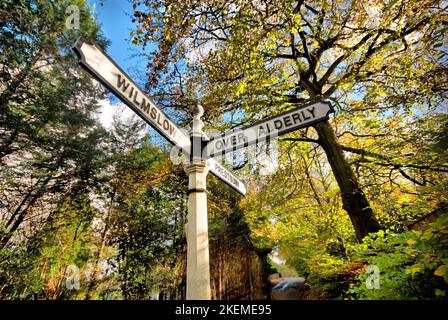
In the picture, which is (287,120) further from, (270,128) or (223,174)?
(223,174)

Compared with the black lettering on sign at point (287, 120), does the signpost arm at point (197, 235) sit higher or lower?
lower

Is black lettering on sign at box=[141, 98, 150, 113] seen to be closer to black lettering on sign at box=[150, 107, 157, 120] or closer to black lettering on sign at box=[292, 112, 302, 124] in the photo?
black lettering on sign at box=[150, 107, 157, 120]

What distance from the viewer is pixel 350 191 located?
16.7ft

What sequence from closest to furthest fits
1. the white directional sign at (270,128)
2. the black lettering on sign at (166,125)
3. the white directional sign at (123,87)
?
the white directional sign at (123,87) < the black lettering on sign at (166,125) < the white directional sign at (270,128)

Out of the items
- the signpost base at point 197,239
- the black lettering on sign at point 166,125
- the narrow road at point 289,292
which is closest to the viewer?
the signpost base at point 197,239

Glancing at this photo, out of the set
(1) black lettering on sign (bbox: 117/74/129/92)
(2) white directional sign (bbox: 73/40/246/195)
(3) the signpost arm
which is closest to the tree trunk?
(3) the signpost arm

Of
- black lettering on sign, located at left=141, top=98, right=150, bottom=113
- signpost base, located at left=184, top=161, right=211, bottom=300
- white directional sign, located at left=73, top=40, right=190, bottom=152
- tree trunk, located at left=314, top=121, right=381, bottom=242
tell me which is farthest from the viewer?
tree trunk, located at left=314, top=121, right=381, bottom=242

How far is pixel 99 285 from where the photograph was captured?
11508 mm

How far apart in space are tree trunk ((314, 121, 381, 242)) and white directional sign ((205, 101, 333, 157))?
279 centimetres

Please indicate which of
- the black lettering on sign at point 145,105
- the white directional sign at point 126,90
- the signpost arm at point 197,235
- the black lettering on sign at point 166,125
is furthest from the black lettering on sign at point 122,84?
the signpost arm at point 197,235

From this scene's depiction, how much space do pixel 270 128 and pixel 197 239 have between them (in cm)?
139

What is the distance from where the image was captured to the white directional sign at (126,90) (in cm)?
162

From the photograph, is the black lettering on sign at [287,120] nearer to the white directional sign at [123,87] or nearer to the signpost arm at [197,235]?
the signpost arm at [197,235]

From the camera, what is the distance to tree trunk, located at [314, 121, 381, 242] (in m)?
4.78
